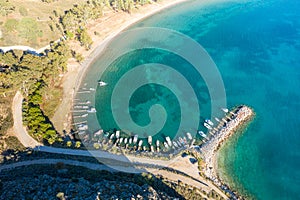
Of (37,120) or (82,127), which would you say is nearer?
(37,120)

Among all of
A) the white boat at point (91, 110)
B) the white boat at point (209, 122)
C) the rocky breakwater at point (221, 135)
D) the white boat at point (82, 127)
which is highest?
the white boat at point (91, 110)

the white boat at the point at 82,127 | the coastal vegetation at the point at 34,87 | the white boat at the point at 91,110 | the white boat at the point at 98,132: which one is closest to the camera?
the coastal vegetation at the point at 34,87

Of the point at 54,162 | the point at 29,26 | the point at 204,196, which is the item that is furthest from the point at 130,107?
the point at 29,26

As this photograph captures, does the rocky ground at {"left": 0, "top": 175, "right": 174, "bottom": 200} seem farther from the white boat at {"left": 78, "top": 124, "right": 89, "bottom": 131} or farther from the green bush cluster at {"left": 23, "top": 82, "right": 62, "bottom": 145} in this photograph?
the white boat at {"left": 78, "top": 124, "right": 89, "bottom": 131}

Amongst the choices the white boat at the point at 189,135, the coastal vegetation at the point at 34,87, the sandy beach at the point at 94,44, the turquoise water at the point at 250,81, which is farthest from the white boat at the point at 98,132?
→ the white boat at the point at 189,135

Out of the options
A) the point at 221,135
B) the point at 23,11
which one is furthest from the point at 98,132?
the point at 23,11

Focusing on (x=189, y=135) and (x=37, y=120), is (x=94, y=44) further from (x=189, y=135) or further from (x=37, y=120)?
(x=189, y=135)

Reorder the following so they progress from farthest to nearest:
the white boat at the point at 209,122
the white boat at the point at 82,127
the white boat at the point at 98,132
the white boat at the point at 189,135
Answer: the white boat at the point at 209,122
the white boat at the point at 82,127
the white boat at the point at 98,132
the white boat at the point at 189,135

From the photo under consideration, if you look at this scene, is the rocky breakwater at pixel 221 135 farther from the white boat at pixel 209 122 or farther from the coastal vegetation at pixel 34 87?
the coastal vegetation at pixel 34 87
